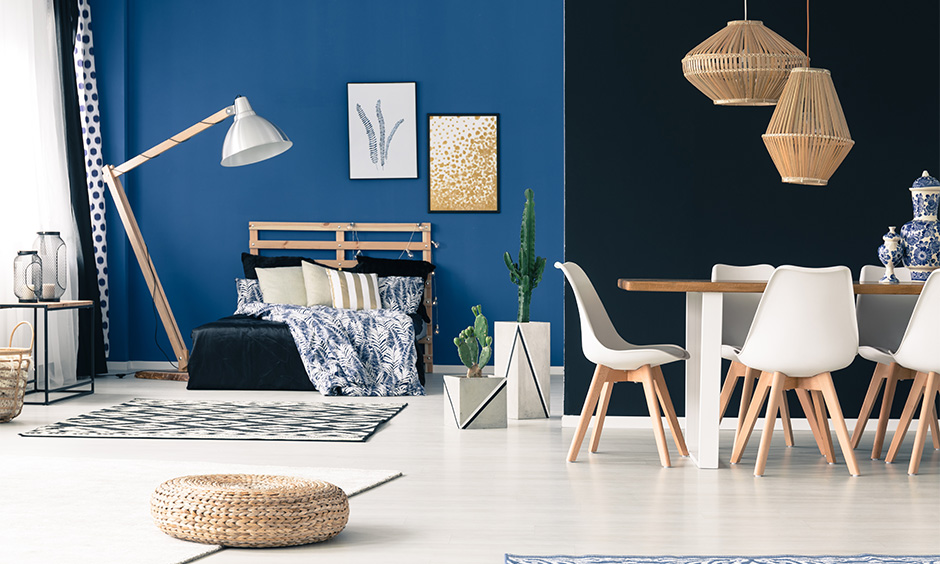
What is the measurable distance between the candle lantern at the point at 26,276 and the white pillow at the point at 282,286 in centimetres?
157

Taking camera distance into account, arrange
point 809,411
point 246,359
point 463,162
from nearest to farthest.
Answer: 1. point 809,411
2. point 246,359
3. point 463,162

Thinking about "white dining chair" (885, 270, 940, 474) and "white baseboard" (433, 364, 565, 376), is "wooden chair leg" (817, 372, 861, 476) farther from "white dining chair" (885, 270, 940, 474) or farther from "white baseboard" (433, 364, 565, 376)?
"white baseboard" (433, 364, 565, 376)

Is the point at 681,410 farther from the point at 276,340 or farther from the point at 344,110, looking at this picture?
the point at 344,110

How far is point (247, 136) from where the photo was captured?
Answer: 6.27m

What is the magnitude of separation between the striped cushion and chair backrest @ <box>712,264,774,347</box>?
9.01ft

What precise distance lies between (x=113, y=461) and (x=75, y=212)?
333 cm

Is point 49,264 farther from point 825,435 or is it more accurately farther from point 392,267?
point 825,435

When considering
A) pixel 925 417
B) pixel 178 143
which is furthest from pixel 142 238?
pixel 925 417

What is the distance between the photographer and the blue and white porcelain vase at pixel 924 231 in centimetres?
411

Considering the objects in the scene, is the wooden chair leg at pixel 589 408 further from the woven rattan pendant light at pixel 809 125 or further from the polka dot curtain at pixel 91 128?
the polka dot curtain at pixel 91 128

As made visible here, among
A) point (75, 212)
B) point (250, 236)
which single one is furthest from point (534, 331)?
point (75, 212)

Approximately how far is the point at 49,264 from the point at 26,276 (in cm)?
25

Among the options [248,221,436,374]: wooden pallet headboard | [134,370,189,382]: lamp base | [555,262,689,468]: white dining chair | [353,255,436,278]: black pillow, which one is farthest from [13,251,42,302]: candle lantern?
[555,262,689,468]: white dining chair

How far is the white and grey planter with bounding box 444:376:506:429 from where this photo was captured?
484 cm
